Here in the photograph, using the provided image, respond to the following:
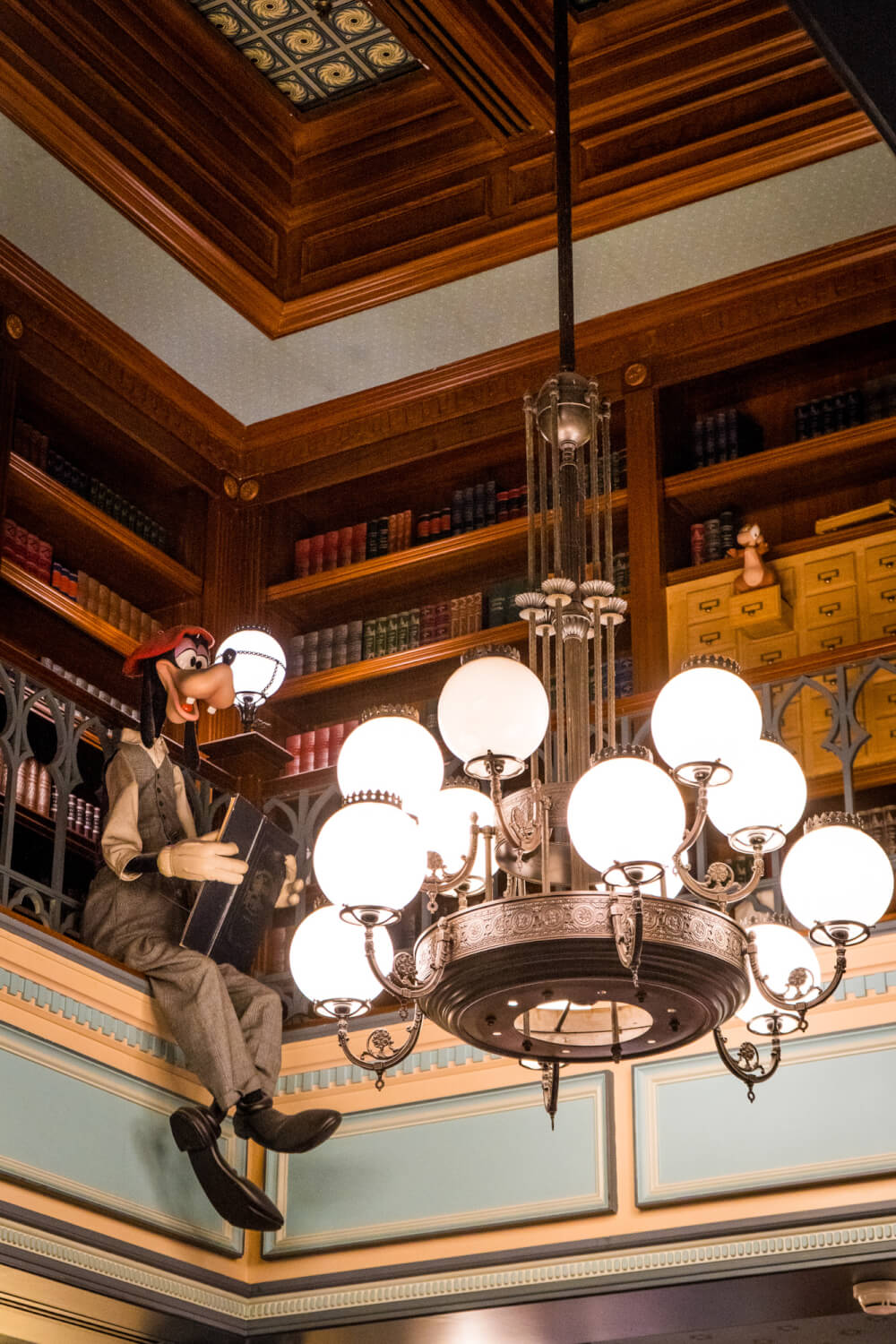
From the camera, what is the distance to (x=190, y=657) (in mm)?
6125

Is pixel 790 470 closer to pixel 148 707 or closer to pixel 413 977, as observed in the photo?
pixel 148 707

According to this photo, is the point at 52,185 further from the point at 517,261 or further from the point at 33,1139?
the point at 33,1139

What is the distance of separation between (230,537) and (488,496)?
3.57ft

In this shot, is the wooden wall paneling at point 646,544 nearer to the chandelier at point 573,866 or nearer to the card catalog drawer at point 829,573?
the card catalog drawer at point 829,573

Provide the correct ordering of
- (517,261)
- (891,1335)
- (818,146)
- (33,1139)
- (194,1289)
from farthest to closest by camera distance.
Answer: (517,261) → (818,146) → (891,1335) → (194,1289) → (33,1139)

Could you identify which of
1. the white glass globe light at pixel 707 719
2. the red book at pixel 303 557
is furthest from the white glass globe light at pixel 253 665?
the white glass globe light at pixel 707 719

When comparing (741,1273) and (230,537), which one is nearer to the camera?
(741,1273)

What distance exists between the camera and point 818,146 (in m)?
6.46

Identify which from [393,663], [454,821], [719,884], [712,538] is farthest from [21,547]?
[719,884]

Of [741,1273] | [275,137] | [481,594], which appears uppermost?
[275,137]

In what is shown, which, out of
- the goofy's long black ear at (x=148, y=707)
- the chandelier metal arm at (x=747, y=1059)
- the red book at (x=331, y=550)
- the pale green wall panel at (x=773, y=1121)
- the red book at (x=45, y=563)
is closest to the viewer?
the chandelier metal arm at (x=747, y=1059)

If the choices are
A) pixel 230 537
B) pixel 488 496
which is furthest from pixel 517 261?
pixel 230 537

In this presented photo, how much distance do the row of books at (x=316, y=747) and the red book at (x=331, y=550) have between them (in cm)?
69

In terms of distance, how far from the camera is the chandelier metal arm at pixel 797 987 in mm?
3461
